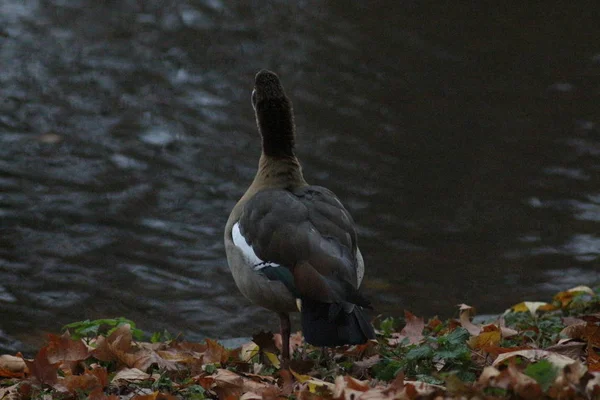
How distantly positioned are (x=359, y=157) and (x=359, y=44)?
346 centimetres

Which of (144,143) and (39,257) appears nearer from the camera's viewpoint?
(39,257)

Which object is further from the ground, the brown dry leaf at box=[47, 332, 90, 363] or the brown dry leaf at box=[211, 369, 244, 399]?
the brown dry leaf at box=[211, 369, 244, 399]

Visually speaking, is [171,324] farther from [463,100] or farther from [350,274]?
[463,100]

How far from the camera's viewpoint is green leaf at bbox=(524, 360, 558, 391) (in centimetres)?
359

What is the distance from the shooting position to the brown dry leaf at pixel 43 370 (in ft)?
15.5

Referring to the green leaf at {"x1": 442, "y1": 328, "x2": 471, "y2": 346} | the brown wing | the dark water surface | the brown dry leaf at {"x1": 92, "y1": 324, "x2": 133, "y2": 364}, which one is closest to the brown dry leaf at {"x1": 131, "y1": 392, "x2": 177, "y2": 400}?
the brown dry leaf at {"x1": 92, "y1": 324, "x2": 133, "y2": 364}

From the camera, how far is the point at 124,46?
1335cm

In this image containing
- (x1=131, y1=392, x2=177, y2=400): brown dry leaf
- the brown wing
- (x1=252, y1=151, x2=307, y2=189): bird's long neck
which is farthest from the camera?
(x1=252, y1=151, x2=307, y2=189): bird's long neck

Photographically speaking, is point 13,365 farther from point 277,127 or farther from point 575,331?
point 575,331

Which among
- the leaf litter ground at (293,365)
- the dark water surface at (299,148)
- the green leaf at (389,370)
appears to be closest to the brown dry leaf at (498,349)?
the leaf litter ground at (293,365)

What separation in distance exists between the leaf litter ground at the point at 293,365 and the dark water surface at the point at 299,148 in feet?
7.09

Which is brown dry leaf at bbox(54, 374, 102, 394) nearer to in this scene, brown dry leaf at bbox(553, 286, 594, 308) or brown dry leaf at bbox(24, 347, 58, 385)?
brown dry leaf at bbox(24, 347, 58, 385)

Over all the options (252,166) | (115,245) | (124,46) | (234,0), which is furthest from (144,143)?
(234,0)

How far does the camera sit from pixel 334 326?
4.72 m
